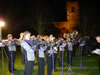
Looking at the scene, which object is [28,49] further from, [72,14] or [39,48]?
[72,14]

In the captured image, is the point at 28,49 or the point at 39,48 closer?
the point at 28,49

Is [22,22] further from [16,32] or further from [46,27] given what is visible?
[46,27]

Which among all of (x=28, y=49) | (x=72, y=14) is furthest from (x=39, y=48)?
(x=72, y=14)

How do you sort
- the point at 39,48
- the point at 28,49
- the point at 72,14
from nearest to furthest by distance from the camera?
the point at 28,49
the point at 39,48
the point at 72,14

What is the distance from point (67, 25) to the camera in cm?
6831

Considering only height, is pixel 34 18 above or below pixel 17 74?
above

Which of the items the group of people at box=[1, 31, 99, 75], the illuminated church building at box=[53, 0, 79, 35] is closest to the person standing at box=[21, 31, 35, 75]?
the group of people at box=[1, 31, 99, 75]

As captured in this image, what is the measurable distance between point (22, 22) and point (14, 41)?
151ft

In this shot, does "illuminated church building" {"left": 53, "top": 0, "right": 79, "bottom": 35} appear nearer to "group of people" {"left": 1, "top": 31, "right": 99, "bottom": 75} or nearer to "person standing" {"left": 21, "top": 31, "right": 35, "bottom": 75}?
"group of people" {"left": 1, "top": 31, "right": 99, "bottom": 75}

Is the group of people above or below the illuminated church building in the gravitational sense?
below

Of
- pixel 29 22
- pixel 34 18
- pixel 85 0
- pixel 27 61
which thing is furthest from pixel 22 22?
pixel 27 61

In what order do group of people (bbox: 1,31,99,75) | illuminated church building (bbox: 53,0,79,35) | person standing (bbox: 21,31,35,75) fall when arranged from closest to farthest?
person standing (bbox: 21,31,35,75)
group of people (bbox: 1,31,99,75)
illuminated church building (bbox: 53,0,79,35)

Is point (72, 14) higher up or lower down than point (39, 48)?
higher up

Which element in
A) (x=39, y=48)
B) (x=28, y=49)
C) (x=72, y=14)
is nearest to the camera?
(x=28, y=49)
